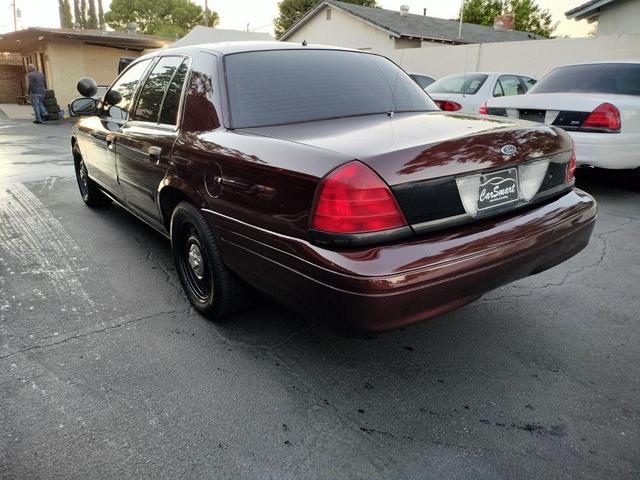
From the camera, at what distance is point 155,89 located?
10.8ft

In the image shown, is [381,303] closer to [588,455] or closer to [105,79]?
[588,455]

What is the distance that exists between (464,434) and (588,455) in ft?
1.49

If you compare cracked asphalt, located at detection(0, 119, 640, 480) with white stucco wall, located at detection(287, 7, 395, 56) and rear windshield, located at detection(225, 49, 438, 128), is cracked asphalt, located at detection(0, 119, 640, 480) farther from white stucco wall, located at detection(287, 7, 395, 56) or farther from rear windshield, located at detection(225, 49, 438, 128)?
white stucco wall, located at detection(287, 7, 395, 56)

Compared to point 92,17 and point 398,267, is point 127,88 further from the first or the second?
point 92,17

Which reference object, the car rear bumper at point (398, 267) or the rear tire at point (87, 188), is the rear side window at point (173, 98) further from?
the rear tire at point (87, 188)

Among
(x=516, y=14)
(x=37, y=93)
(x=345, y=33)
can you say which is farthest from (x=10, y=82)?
(x=516, y=14)

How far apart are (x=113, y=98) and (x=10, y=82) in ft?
95.6

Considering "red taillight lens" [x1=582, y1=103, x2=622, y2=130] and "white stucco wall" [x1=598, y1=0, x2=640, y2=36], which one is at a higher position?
"white stucco wall" [x1=598, y1=0, x2=640, y2=36]

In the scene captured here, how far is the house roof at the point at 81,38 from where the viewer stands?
19156mm

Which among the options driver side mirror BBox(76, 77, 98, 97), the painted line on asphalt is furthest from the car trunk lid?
driver side mirror BBox(76, 77, 98, 97)

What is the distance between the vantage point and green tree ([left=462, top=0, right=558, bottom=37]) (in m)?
43.8

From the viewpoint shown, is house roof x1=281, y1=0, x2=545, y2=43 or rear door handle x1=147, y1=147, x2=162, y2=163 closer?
rear door handle x1=147, y1=147, x2=162, y2=163

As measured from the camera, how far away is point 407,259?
185 cm

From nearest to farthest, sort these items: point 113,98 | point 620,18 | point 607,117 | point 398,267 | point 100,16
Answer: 1. point 398,267
2. point 113,98
3. point 607,117
4. point 620,18
5. point 100,16
